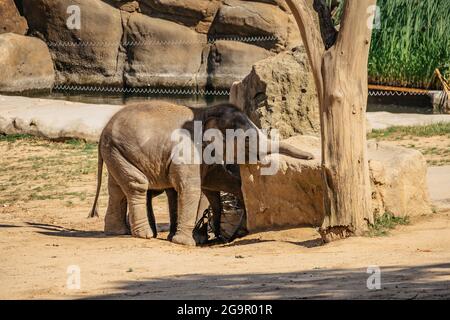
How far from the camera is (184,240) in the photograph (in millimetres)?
10734

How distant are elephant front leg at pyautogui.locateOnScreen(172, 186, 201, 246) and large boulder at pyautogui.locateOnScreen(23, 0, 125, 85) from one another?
Result: 44.5 ft

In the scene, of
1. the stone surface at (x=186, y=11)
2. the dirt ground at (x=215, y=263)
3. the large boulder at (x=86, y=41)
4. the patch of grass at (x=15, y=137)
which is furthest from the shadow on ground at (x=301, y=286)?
the large boulder at (x=86, y=41)

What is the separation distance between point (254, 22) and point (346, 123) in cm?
1426

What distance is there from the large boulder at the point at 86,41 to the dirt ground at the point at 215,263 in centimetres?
1163

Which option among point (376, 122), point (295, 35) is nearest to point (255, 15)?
point (295, 35)

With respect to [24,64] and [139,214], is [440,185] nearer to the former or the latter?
[139,214]

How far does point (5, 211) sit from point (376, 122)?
22.9ft

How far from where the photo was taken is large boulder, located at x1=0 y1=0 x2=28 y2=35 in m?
24.2

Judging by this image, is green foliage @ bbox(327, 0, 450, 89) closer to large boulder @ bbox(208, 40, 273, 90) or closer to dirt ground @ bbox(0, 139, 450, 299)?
large boulder @ bbox(208, 40, 273, 90)

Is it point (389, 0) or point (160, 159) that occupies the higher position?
point (389, 0)

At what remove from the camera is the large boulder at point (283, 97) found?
40.6ft

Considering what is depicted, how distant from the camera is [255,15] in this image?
2328cm

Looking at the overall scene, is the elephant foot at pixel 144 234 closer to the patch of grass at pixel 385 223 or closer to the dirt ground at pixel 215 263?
the dirt ground at pixel 215 263
